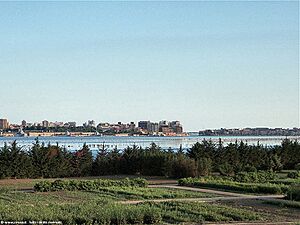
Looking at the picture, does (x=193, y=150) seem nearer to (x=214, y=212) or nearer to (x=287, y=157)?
(x=287, y=157)

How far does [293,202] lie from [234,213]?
628 cm

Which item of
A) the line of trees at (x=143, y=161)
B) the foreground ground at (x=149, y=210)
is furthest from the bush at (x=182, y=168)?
the foreground ground at (x=149, y=210)

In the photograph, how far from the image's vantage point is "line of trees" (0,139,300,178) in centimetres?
4762

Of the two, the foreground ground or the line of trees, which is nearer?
the foreground ground

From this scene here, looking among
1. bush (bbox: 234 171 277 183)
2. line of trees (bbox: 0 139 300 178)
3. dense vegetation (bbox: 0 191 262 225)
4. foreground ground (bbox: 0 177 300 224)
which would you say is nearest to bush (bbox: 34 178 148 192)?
foreground ground (bbox: 0 177 300 224)

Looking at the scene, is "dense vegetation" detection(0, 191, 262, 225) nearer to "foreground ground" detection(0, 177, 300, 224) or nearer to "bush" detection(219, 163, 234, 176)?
"foreground ground" detection(0, 177, 300, 224)

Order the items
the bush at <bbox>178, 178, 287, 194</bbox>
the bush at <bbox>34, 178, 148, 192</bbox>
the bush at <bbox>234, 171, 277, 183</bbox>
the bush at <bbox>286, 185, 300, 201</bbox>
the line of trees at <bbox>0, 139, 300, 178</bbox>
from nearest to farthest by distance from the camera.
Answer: the bush at <bbox>286, 185, 300, 201</bbox>
the bush at <bbox>178, 178, 287, 194</bbox>
the bush at <bbox>34, 178, 148, 192</bbox>
the bush at <bbox>234, 171, 277, 183</bbox>
the line of trees at <bbox>0, 139, 300, 178</bbox>

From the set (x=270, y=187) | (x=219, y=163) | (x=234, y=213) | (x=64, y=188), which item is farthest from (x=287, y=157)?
(x=234, y=213)

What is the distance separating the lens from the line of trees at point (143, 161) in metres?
47.6

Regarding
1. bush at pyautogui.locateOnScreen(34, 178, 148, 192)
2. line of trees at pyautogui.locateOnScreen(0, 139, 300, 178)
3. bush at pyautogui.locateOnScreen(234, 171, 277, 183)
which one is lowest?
bush at pyautogui.locateOnScreen(34, 178, 148, 192)

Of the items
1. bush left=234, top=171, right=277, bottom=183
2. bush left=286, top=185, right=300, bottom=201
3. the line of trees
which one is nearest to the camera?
bush left=286, top=185, right=300, bottom=201

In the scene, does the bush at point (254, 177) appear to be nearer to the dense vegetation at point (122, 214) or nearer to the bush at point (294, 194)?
the bush at point (294, 194)

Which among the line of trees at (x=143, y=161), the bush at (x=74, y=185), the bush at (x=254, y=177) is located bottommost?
the bush at (x=74, y=185)

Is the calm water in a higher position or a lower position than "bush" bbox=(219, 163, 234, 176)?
higher
